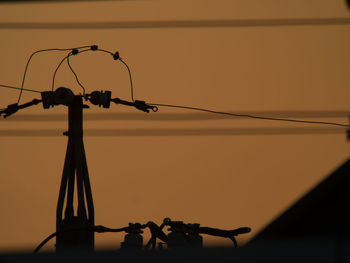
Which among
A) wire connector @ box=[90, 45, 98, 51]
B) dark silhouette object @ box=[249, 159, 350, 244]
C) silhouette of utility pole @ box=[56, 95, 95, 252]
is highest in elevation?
wire connector @ box=[90, 45, 98, 51]

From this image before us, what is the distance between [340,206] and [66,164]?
363 cm

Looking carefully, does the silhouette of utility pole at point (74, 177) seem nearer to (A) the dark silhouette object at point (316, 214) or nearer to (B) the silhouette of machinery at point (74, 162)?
(B) the silhouette of machinery at point (74, 162)

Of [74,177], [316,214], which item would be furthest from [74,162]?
[316,214]

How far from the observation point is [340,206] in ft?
8.08

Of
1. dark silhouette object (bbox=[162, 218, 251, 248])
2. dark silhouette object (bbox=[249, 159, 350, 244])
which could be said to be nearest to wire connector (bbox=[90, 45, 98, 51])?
dark silhouette object (bbox=[162, 218, 251, 248])

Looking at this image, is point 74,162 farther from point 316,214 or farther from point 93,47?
point 316,214

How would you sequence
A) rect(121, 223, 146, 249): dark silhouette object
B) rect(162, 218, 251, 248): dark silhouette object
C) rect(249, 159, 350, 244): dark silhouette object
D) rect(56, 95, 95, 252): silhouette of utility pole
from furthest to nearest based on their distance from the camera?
rect(56, 95, 95, 252): silhouette of utility pole → rect(162, 218, 251, 248): dark silhouette object → rect(121, 223, 146, 249): dark silhouette object → rect(249, 159, 350, 244): dark silhouette object

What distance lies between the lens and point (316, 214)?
105 inches

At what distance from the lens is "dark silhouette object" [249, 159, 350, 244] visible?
2531mm

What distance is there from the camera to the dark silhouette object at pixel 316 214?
8.30 ft

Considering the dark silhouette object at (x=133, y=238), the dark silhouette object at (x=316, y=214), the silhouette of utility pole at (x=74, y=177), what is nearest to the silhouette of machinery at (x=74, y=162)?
the silhouette of utility pole at (x=74, y=177)

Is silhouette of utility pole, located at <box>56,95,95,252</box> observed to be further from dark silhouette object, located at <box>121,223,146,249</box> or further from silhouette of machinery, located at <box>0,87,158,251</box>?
dark silhouette object, located at <box>121,223,146,249</box>

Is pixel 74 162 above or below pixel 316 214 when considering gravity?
above

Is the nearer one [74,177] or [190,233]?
[190,233]
